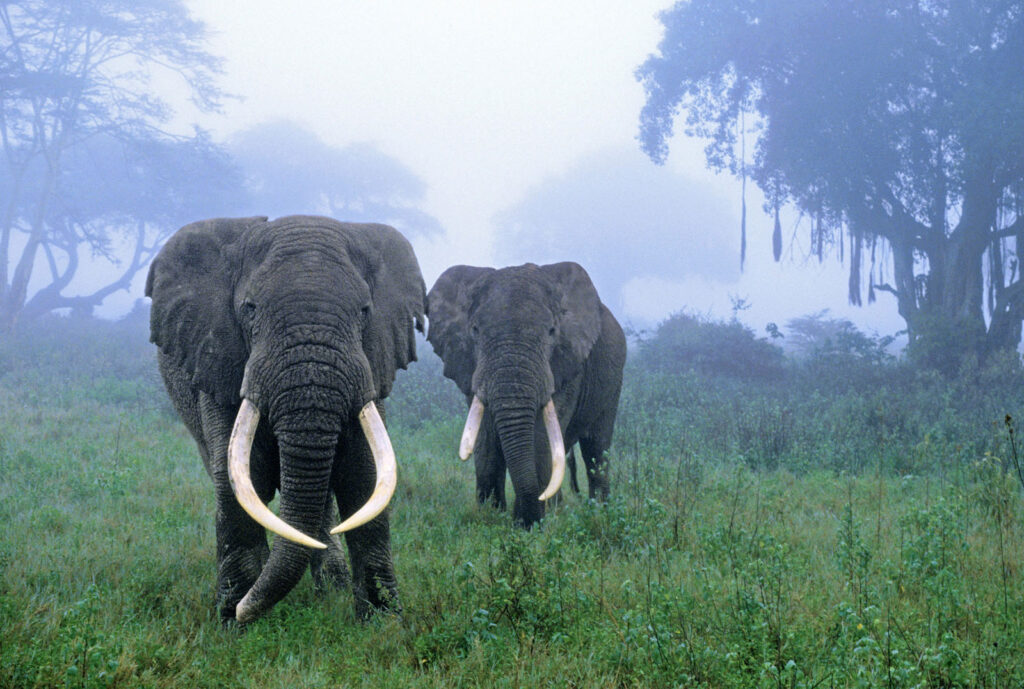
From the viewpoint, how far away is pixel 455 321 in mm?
8211

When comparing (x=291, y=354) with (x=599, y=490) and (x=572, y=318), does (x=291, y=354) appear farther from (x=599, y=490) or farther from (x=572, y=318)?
(x=599, y=490)

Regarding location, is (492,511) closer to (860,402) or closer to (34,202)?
(860,402)

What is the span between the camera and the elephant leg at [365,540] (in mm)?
4703

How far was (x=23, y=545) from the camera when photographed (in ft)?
21.2

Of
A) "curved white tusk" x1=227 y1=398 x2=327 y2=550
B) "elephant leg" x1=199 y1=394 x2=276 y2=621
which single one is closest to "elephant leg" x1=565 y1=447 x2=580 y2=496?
"elephant leg" x1=199 y1=394 x2=276 y2=621

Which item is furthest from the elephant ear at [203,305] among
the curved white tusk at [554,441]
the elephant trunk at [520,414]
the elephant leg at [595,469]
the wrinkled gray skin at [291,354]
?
the elephant leg at [595,469]

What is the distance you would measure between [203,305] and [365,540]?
1.60 metres

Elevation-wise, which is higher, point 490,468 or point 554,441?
point 554,441

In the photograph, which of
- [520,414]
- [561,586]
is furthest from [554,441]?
[561,586]

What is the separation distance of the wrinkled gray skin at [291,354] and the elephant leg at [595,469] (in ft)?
12.7

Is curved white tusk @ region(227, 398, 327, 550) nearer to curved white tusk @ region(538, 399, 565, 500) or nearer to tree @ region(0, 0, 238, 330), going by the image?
curved white tusk @ region(538, 399, 565, 500)

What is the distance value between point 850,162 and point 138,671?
24.1 metres

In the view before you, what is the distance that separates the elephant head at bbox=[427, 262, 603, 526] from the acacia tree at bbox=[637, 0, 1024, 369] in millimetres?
15814

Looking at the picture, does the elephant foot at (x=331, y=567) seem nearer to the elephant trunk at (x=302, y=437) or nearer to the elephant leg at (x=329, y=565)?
the elephant leg at (x=329, y=565)
